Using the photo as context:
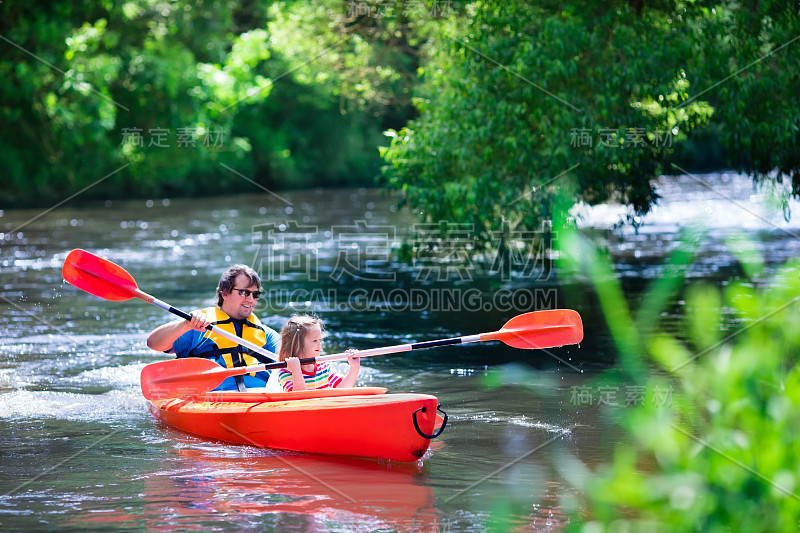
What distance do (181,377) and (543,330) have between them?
229cm

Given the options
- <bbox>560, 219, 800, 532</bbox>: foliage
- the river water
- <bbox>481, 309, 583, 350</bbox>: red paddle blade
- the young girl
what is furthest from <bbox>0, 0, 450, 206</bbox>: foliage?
<bbox>560, 219, 800, 532</bbox>: foliage

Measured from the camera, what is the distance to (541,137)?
9.98 meters

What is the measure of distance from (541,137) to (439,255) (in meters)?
2.81

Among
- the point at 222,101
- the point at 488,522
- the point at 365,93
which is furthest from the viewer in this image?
the point at 222,101

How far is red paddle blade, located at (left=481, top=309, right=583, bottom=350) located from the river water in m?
0.49

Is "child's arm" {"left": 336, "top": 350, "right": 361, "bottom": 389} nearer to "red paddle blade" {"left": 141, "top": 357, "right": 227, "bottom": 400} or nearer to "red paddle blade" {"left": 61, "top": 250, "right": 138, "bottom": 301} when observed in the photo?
"red paddle blade" {"left": 141, "top": 357, "right": 227, "bottom": 400}

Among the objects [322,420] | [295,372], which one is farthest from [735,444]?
[295,372]

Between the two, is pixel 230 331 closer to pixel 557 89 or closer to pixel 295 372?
pixel 295 372

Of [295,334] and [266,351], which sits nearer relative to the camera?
[295,334]

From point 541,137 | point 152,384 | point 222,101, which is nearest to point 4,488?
point 152,384

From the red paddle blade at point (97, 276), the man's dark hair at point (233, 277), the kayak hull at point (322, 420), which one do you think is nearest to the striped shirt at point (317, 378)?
the kayak hull at point (322, 420)

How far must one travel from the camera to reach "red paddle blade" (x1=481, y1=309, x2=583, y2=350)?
6027mm

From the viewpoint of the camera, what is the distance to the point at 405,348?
19.4 ft

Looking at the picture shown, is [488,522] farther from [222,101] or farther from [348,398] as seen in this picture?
[222,101]
